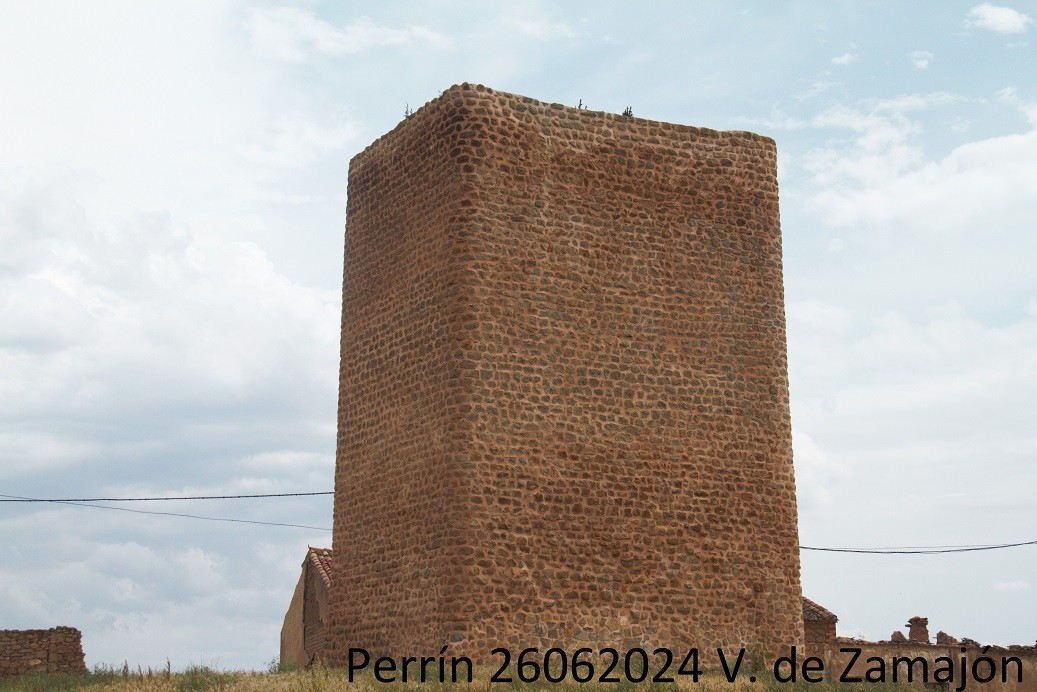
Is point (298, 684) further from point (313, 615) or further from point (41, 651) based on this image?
point (313, 615)

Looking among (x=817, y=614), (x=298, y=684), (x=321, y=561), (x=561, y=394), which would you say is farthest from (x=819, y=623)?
(x=298, y=684)

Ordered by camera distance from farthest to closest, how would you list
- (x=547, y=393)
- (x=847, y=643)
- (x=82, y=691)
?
(x=847, y=643), (x=547, y=393), (x=82, y=691)

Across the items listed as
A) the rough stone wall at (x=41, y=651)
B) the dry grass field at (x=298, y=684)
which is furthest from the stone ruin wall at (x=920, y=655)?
the rough stone wall at (x=41, y=651)

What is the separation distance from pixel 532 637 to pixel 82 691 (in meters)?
4.55

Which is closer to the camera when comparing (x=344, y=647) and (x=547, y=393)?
(x=547, y=393)

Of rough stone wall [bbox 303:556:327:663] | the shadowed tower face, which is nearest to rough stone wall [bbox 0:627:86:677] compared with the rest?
the shadowed tower face

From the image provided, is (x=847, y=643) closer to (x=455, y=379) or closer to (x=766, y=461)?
(x=766, y=461)

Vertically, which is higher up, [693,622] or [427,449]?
[427,449]

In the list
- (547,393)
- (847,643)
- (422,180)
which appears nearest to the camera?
(547,393)

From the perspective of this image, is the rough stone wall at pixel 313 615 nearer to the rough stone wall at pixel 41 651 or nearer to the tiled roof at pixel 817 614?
the rough stone wall at pixel 41 651

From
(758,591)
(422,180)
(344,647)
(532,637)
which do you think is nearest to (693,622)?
(758,591)

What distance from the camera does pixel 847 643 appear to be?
22625mm

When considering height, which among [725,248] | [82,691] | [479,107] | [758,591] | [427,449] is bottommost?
[82,691]

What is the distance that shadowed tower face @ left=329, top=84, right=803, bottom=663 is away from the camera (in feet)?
42.5
